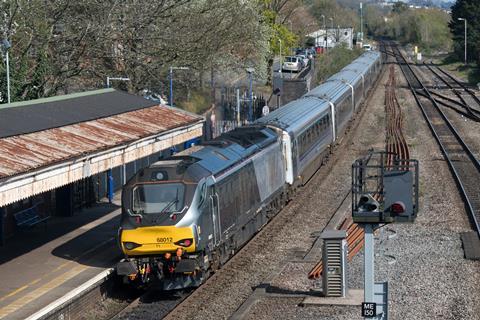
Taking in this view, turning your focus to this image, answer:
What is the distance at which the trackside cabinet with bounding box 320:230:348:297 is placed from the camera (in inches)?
613

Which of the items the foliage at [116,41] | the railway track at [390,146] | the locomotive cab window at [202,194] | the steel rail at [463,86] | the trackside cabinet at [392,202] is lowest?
the steel rail at [463,86]

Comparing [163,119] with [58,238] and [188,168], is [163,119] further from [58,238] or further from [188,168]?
[188,168]

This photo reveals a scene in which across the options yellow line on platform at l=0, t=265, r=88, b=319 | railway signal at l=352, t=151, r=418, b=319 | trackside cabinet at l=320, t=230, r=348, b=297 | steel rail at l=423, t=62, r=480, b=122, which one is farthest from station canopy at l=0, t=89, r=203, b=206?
steel rail at l=423, t=62, r=480, b=122

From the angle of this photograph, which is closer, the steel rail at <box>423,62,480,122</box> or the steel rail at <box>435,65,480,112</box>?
the steel rail at <box>423,62,480,122</box>

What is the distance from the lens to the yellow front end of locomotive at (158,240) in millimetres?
15836

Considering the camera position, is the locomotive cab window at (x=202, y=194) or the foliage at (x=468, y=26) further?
the foliage at (x=468, y=26)

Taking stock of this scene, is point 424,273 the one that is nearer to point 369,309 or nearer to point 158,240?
point 158,240

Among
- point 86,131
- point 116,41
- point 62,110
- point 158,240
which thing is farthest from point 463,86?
point 158,240

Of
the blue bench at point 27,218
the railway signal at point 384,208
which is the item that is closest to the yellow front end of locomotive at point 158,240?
the railway signal at point 384,208

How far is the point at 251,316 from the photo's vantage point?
1488 centimetres

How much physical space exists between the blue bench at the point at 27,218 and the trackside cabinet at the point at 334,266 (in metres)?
8.35

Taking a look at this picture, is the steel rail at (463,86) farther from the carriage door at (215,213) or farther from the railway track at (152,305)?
the railway track at (152,305)

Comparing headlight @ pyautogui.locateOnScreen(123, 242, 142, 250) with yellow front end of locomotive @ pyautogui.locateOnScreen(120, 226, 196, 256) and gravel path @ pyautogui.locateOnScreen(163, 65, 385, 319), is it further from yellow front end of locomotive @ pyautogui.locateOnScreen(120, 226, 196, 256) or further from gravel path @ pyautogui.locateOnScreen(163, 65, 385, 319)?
gravel path @ pyautogui.locateOnScreen(163, 65, 385, 319)

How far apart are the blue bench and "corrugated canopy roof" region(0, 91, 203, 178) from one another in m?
2.53
